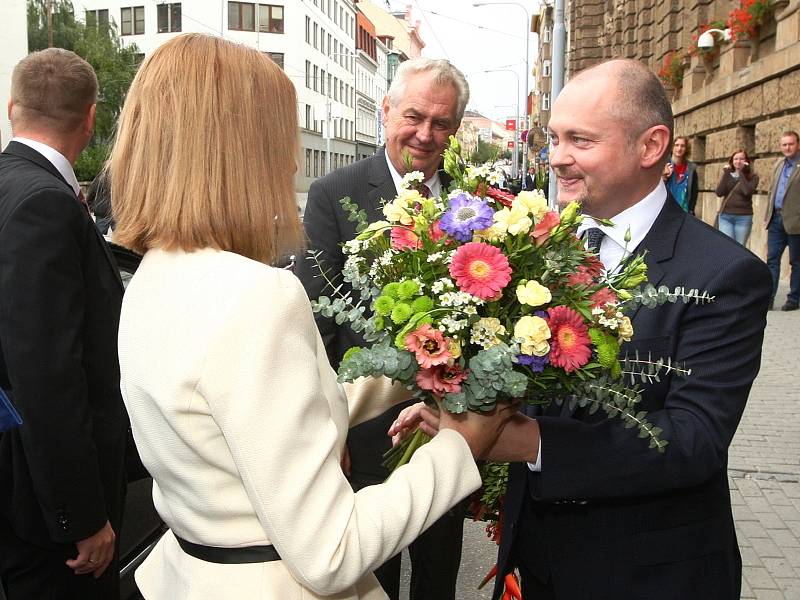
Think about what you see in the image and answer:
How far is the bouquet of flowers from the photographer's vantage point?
1.65 meters

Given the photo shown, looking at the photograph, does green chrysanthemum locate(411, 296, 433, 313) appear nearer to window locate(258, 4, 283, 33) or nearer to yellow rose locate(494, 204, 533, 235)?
yellow rose locate(494, 204, 533, 235)

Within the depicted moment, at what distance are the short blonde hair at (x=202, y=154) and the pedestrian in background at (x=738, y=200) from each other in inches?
469

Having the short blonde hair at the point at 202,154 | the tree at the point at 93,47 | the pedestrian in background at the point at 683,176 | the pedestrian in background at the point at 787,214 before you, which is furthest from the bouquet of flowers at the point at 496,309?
the tree at the point at 93,47

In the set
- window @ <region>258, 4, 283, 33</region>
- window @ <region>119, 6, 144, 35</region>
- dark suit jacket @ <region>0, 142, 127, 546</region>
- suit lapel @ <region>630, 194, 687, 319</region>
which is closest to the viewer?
suit lapel @ <region>630, 194, 687, 319</region>

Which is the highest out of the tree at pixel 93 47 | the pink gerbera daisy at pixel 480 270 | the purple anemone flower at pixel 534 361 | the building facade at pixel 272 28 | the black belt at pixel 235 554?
the building facade at pixel 272 28

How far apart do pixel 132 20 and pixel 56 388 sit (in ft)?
228

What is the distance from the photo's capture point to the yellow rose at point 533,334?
161cm

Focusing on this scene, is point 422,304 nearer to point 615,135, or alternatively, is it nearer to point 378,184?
point 615,135

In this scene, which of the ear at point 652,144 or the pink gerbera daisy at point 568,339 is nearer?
the pink gerbera daisy at point 568,339

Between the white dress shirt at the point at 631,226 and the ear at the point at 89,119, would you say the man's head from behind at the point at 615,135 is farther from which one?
the ear at the point at 89,119

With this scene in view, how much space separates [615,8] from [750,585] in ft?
98.6

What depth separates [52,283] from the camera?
2.44 meters

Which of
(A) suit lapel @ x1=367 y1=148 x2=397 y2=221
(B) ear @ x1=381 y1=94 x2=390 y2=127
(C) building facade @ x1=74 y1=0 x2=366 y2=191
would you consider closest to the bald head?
(A) suit lapel @ x1=367 y1=148 x2=397 y2=221

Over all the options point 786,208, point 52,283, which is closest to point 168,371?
point 52,283
